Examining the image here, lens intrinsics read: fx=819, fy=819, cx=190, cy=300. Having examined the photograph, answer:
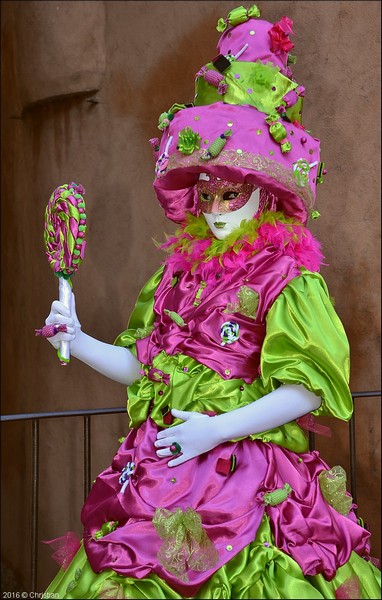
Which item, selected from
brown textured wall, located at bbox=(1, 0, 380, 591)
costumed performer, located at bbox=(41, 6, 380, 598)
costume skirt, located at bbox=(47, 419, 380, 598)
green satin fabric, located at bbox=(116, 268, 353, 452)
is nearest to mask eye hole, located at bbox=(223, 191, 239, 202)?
costumed performer, located at bbox=(41, 6, 380, 598)

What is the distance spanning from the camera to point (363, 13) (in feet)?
8.89

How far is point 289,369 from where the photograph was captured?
5.13 feet

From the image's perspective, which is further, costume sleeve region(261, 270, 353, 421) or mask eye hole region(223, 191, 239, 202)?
mask eye hole region(223, 191, 239, 202)

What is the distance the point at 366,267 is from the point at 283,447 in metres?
1.18

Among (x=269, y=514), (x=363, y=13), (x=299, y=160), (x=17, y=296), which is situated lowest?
(x=17, y=296)

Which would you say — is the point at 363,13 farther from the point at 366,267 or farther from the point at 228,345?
the point at 228,345

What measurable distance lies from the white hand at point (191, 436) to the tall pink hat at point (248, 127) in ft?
1.58

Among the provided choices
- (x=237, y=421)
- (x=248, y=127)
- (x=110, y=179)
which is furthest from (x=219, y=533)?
(x=110, y=179)

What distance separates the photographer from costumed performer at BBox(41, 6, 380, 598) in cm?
150

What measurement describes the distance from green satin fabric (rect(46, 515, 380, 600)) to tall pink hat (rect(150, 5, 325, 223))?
0.67m

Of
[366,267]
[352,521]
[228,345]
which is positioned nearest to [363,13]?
[366,267]

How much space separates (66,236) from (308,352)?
55 cm

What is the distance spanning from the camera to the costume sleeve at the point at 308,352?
1.57 m

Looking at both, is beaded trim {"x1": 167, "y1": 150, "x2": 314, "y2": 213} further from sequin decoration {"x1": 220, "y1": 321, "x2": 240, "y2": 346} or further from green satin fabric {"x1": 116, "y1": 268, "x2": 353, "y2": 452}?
sequin decoration {"x1": 220, "y1": 321, "x2": 240, "y2": 346}
